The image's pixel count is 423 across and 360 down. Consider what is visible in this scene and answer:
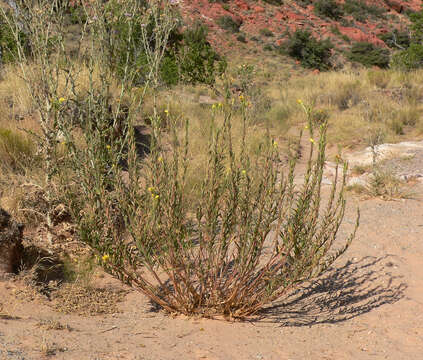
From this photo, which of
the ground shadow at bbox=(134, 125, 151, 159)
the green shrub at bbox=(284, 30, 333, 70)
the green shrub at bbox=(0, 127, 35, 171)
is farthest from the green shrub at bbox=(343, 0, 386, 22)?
the green shrub at bbox=(0, 127, 35, 171)

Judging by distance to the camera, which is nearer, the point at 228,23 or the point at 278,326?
the point at 278,326

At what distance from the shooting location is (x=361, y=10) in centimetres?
4125

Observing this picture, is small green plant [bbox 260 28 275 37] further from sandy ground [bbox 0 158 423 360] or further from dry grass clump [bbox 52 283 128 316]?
Answer: dry grass clump [bbox 52 283 128 316]

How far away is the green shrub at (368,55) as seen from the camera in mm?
28344

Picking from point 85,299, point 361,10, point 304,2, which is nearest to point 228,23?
point 304,2

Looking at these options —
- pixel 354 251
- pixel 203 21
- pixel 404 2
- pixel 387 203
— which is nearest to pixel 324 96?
pixel 387 203

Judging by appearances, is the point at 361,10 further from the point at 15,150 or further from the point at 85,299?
the point at 85,299

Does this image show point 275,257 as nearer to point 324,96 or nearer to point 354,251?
point 354,251

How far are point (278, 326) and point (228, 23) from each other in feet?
107

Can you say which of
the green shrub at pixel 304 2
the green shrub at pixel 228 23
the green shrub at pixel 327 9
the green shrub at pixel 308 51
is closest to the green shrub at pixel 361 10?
the green shrub at pixel 327 9

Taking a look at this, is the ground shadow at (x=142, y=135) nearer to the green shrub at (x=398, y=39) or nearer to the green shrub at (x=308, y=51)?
the green shrub at (x=308, y=51)

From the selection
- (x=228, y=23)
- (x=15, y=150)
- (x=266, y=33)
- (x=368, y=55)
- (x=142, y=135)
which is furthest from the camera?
(x=266, y=33)

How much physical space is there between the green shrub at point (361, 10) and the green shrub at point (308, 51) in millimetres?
11925

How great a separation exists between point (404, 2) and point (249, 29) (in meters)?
20.2
